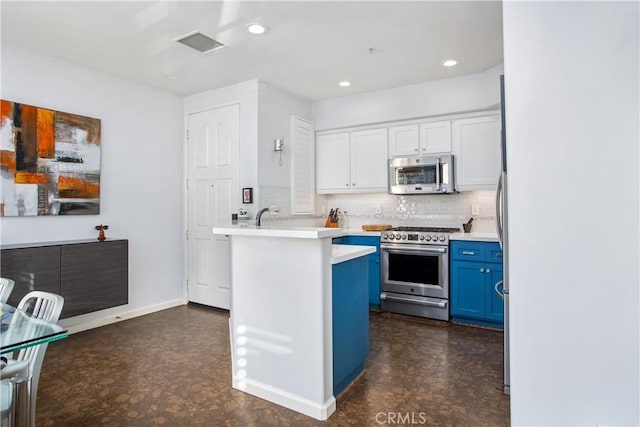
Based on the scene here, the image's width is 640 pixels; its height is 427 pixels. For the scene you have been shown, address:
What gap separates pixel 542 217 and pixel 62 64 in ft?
14.0

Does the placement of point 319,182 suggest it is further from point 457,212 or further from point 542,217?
point 542,217

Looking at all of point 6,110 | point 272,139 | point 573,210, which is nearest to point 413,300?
point 272,139

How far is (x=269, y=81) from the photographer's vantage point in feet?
13.6

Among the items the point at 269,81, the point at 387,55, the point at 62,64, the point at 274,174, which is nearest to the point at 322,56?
the point at 387,55

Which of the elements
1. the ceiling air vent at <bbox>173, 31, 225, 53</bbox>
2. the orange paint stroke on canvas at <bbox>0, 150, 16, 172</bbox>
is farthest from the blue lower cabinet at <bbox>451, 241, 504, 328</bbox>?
the orange paint stroke on canvas at <bbox>0, 150, 16, 172</bbox>

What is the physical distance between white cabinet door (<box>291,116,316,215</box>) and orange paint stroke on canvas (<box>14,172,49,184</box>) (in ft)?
8.38

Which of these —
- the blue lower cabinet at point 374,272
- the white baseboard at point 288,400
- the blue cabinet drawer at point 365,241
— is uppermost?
the blue cabinet drawer at point 365,241

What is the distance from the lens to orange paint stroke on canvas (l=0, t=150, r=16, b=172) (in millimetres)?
3131

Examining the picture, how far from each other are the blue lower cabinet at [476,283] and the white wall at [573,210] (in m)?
2.10

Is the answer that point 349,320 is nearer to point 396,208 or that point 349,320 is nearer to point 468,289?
point 468,289

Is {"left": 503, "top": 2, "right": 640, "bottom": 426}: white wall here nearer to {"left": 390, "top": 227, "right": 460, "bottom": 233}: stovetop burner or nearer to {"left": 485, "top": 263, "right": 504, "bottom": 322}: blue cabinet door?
{"left": 485, "top": 263, "right": 504, "bottom": 322}: blue cabinet door

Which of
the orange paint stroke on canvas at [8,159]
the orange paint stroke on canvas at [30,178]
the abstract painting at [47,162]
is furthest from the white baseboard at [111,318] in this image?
the orange paint stroke on canvas at [8,159]

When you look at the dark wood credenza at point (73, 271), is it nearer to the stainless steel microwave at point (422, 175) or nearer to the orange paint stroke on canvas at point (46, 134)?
the orange paint stroke on canvas at point (46, 134)

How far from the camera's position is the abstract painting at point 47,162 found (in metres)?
3.18
